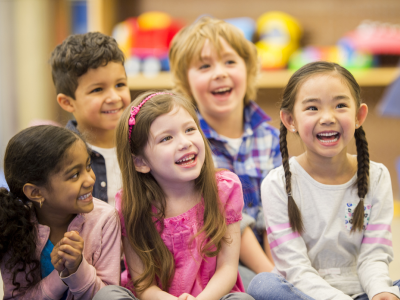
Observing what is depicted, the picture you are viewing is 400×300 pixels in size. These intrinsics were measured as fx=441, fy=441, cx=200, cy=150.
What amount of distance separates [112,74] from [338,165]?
688mm

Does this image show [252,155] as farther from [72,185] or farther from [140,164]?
[72,185]

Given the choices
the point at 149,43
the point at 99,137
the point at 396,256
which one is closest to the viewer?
the point at 99,137

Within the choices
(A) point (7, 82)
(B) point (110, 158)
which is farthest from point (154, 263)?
(A) point (7, 82)

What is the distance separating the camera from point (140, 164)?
3.60ft

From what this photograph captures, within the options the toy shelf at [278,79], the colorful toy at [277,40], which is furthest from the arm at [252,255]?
the colorful toy at [277,40]

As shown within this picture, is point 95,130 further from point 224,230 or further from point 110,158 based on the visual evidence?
point 224,230

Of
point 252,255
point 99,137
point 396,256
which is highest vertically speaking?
point 99,137

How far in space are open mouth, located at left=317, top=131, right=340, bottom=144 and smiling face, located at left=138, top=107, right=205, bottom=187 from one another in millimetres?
282

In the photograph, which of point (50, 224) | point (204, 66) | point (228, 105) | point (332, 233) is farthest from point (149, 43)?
point (332, 233)

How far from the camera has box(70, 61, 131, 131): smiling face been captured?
1.29m

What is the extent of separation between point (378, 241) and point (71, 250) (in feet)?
2.32

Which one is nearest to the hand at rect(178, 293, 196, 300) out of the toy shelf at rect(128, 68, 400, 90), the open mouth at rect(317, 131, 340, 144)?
the open mouth at rect(317, 131, 340, 144)

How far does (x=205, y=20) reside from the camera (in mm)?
1591

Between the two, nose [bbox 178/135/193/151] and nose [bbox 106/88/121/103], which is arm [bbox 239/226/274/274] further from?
nose [bbox 106/88/121/103]
